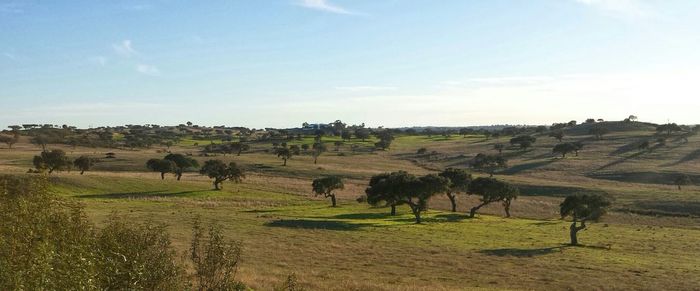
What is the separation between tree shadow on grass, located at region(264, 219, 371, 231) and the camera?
233 feet

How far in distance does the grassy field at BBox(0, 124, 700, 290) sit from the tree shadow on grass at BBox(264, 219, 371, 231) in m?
0.18

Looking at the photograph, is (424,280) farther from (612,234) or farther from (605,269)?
(612,234)

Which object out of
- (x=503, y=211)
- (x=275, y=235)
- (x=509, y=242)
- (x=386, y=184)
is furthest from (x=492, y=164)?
(x=275, y=235)

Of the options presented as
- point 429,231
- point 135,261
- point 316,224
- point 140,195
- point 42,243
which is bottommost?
point 429,231

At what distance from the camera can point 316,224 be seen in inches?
2886

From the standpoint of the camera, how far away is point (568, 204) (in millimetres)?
76750

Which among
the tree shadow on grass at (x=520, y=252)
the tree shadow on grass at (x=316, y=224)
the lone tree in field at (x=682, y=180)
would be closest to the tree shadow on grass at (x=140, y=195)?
the tree shadow on grass at (x=316, y=224)

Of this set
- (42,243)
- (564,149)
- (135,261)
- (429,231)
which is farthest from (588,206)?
(564,149)

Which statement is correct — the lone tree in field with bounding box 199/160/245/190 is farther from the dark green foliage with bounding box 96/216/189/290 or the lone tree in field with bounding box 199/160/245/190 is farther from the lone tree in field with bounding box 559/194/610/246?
the dark green foliage with bounding box 96/216/189/290

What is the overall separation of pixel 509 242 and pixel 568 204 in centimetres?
1644

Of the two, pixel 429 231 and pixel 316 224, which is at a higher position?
pixel 316 224

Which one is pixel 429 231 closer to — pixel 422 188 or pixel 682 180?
pixel 422 188

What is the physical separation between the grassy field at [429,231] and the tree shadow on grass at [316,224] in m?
0.18

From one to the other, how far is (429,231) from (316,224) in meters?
14.6
